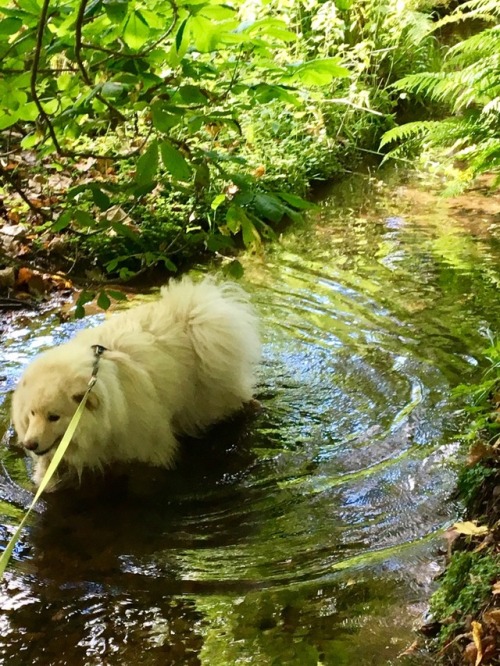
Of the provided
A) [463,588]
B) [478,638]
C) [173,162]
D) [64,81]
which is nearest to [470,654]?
[478,638]

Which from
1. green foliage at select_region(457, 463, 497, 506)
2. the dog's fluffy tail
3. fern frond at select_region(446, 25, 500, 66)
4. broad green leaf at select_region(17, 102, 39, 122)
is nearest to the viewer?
broad green leaf at select_region(17, 102, 39, 122)

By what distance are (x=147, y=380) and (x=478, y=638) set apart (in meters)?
2.24

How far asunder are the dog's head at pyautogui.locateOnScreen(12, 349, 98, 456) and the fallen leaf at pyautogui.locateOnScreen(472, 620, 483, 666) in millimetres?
2057

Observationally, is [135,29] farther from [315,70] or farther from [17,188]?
[17,188]

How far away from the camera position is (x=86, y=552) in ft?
10.5

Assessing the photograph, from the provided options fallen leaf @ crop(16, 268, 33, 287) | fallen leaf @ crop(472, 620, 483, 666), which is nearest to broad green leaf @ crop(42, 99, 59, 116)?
fallen leaf @ crop(472, 620, 483, 666)

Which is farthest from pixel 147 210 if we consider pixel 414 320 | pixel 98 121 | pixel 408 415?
pixel 98 121

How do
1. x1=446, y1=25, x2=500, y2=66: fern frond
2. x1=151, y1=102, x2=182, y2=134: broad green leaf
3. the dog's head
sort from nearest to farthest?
x1=151, y1=102, x2=182, y2=134: broad green leaf
the dog's head
x1=446, y1=25, x2=500, y2=66: fern frond

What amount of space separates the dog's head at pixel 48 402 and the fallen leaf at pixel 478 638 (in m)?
2.06

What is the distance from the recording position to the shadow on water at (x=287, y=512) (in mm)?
2543

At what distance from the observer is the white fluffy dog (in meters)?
3.40

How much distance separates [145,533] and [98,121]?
6.24 ft

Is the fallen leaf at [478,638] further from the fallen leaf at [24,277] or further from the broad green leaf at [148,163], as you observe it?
the fallen leaf at [24,277]

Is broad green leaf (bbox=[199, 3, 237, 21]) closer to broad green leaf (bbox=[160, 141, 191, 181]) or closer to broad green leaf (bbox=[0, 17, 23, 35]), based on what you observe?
broad green leaf (bbox=[160, 141, 191, 181])
